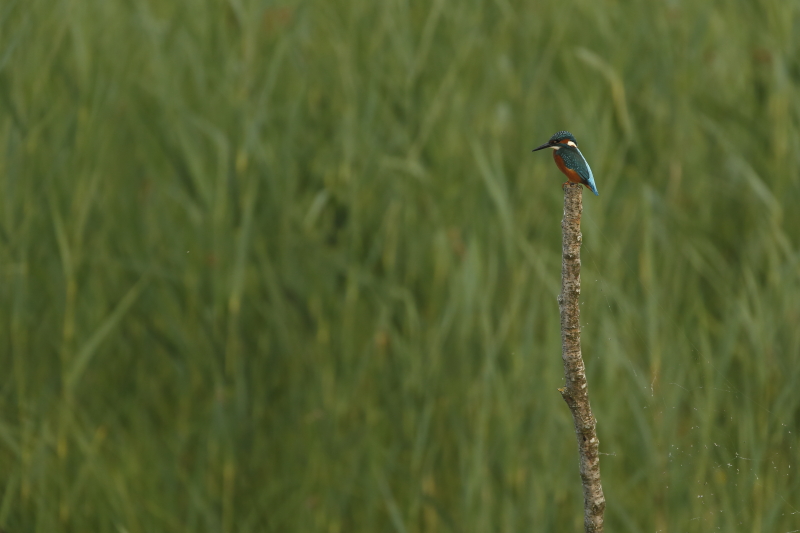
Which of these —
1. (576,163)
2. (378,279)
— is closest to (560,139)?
(576,163)

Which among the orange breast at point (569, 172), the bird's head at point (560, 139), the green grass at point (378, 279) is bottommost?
the green grass at point (378, 279)

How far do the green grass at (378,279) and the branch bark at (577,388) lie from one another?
1.49 m

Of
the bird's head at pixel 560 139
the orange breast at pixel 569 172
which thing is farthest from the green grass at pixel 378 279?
the bird's head at pixel 560 139

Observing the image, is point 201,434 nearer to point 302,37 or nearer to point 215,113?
point 215,113

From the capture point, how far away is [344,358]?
2533 millimetres

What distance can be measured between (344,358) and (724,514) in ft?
3.53

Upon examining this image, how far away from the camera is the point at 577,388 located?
709 millimetres

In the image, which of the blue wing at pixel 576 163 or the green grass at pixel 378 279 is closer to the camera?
the blue wing at pixel 576 163

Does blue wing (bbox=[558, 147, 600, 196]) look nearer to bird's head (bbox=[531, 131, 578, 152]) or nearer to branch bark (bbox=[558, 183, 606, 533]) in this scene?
bird's head (bbox=[531, 131, 578, 152])

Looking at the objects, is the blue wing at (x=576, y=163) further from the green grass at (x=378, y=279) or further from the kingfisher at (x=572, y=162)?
the green grass at (x=378, y=279)

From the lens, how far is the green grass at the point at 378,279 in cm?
230

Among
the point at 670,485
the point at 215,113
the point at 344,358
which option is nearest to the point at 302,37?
the point at 215,113

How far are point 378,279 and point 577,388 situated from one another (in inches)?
78.0

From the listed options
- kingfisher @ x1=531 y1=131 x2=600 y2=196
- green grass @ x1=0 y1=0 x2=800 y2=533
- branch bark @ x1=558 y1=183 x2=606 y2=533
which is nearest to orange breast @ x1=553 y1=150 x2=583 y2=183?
kingfisher @ x1=531 y1=131 x2=600 y2=196
